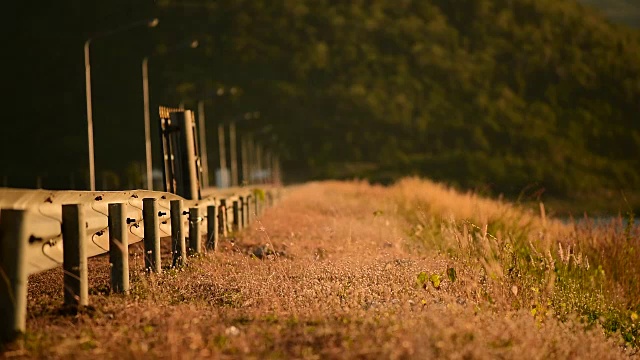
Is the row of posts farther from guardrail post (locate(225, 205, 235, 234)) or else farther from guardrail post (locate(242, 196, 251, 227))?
guardrail post (locate(242, 196, 251, 227))

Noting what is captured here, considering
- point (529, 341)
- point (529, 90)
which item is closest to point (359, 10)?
point (529, 90)

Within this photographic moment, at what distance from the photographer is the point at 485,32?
19088 centimetres

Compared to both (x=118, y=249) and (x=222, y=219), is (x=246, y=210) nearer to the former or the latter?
(x=222, y=219)

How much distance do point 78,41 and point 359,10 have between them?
51974 millimetres

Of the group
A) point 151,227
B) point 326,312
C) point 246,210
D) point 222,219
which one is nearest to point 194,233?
point 151,227

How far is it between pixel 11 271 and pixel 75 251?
47.1 inches

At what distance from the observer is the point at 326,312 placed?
26.5ft

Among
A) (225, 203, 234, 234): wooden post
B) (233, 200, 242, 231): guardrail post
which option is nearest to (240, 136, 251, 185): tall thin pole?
(233, 200, 242, 231): guardrail post

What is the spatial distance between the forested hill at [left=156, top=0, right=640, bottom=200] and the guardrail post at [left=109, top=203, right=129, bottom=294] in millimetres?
126461

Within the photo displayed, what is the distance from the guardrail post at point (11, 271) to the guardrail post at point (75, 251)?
96cm

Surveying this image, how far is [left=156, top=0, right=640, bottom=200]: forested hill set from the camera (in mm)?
150000

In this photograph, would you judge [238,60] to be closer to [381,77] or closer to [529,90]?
[381,77]

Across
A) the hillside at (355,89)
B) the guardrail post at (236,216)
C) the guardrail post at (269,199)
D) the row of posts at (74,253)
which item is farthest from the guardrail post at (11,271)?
the hillside at (355,89)

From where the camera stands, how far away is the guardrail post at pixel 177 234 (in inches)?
475
